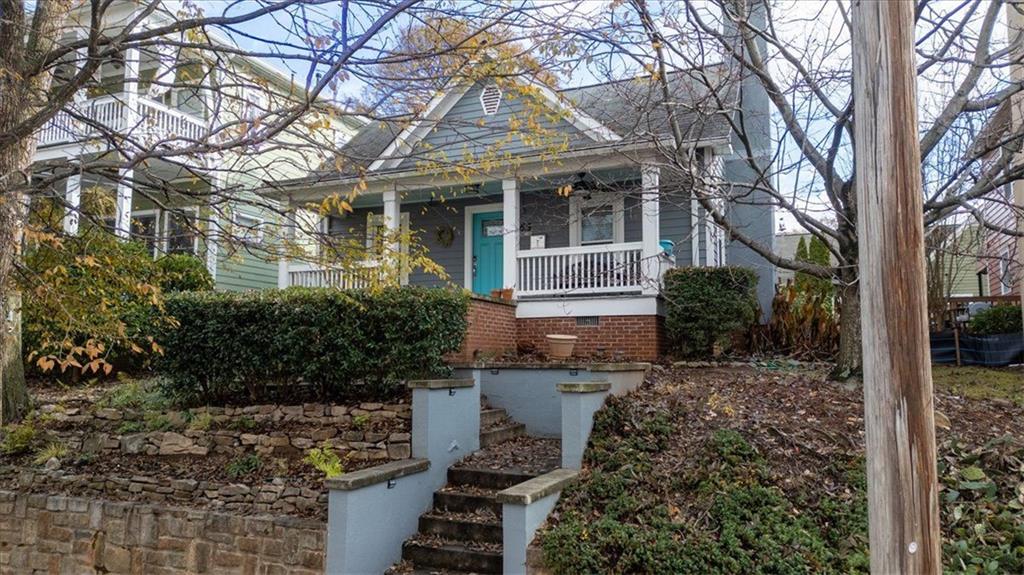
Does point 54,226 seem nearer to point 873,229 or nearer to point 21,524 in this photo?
point 21,524

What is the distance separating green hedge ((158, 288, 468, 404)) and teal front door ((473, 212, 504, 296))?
18.5ft

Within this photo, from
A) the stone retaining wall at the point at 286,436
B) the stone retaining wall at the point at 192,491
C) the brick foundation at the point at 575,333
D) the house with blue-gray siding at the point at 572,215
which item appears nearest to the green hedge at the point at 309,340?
the stone retaining wall at the point at 286,436

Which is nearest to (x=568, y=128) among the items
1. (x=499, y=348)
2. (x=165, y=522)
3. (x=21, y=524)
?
(x=499, y=348)

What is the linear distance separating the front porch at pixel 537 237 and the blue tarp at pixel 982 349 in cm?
441

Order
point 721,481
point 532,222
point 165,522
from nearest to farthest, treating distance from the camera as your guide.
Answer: point 721,481, point 165,522, point 532,222

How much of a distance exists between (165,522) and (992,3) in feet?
28.2

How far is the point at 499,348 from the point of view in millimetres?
10336

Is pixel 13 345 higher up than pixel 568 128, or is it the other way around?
pixel 568 128

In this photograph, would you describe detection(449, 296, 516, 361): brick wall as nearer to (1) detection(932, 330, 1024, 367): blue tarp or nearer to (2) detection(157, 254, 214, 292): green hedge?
(2) detection(157, 254, 214, 292): green hedge

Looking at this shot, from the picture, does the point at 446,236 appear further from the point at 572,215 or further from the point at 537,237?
the point at 572,215

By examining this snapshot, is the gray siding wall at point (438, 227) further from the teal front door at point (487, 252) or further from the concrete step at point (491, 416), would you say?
the concrete step at point (491, 416)

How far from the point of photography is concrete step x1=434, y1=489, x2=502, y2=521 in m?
5.86

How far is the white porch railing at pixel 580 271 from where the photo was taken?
10.7 metres

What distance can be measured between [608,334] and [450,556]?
5758 mm
